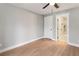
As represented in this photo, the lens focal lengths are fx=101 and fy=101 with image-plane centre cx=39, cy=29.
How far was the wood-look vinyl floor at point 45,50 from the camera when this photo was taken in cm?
254

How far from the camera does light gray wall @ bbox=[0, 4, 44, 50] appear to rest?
2.61 meters

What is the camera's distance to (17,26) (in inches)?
105

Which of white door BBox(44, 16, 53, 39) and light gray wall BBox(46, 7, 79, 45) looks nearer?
light gray wall BBox(46, 7, 79, 45)

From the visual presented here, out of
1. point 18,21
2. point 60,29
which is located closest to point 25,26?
point 18,21

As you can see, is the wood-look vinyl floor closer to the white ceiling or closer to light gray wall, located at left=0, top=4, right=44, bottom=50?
light gray wall, located at left=0, top=4, right=44, bottom=50

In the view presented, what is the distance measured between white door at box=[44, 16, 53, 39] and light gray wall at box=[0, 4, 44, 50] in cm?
11

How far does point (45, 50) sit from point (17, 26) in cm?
97

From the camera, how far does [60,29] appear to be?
8.68ft

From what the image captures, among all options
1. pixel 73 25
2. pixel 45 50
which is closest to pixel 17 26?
pixel 45 50

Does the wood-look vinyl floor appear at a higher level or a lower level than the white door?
lower

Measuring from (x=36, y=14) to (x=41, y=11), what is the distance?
0.17 metres

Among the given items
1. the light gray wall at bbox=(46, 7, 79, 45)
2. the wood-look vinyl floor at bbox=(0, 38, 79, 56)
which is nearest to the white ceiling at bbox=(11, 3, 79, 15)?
the light gray wall at bbox=(46, 7, 79, 45)

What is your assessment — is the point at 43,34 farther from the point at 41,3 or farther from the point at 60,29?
the point at 41,3

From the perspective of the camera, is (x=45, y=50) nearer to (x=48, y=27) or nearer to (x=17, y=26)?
(x=48, y=27)
